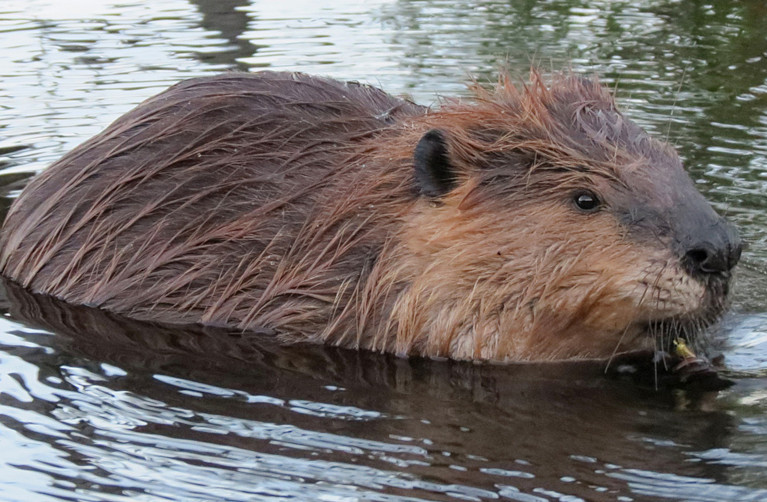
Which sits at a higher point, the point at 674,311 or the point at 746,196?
the point at 674,311

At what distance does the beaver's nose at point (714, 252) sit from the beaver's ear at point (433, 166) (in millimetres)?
1024

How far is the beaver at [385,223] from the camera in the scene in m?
4.50

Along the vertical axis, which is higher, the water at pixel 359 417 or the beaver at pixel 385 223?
the beaver at pixel 385 223

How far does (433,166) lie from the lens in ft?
15.8

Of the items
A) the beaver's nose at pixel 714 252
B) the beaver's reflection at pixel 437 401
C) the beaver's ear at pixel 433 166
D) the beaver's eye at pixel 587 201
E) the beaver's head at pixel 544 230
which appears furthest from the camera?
the beaver's ear at pixel 433 166

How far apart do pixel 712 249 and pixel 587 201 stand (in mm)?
569

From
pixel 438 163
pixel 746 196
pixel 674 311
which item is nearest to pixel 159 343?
pixel 438 163

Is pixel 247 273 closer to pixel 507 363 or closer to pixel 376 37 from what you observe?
pixel 507 363

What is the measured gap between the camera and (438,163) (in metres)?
4.80

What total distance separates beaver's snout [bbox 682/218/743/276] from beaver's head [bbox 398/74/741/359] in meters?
0.06

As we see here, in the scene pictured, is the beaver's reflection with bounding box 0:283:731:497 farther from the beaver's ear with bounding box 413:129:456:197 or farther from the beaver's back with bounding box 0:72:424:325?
the beaver's ear with bounding box 413:129:456:197

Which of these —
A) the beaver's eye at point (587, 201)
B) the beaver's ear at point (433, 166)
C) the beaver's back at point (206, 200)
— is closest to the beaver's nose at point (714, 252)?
the beaver's eye at point (587, 201)

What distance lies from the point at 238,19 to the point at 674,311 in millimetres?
7500

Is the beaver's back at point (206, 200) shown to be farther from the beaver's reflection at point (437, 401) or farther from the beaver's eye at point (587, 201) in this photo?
the beaver's eye at point (587, 201)
